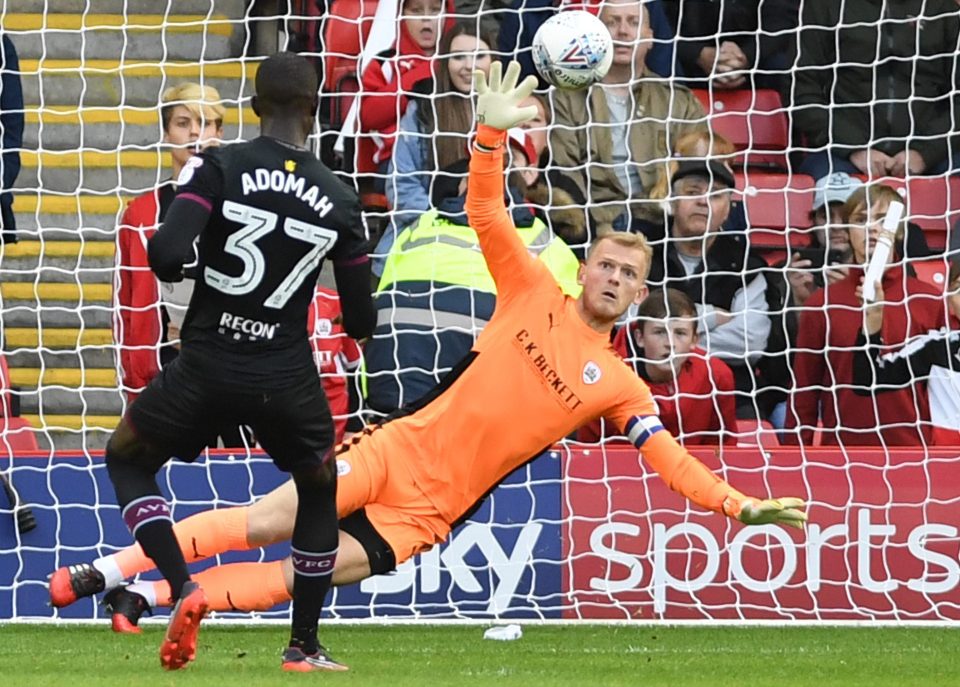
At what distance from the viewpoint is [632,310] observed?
903cm

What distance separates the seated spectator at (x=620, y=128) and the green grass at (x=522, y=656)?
255cm

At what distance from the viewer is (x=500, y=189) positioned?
22.5 ft

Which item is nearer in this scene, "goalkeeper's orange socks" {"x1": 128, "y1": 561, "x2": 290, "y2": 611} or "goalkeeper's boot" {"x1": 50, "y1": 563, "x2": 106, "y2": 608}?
"goalkeeper's boot" {"x1": 50, "y1": 563, "x2": 106, "y2": 608}

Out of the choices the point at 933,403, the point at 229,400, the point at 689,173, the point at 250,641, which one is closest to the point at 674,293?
the point at 689,173

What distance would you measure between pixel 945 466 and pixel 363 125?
3.62 metres

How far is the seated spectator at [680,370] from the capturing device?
8727mm

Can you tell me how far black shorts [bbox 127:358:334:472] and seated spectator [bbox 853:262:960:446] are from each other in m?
3.96

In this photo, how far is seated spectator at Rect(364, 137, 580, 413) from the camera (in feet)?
28.0

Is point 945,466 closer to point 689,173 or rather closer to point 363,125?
Answer: point 689,173

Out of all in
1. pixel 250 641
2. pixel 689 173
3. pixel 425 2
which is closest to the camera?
pixel 250 641

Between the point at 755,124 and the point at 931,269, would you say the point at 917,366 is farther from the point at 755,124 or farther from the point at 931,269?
the point at 755,124

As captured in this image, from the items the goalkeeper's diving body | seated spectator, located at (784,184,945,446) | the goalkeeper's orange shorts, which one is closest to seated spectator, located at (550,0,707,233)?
seated spectator, located at (784,184,945,446)

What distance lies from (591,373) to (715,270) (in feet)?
7.24

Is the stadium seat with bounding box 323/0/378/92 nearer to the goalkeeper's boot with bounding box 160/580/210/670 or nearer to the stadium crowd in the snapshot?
the stadium crowd
